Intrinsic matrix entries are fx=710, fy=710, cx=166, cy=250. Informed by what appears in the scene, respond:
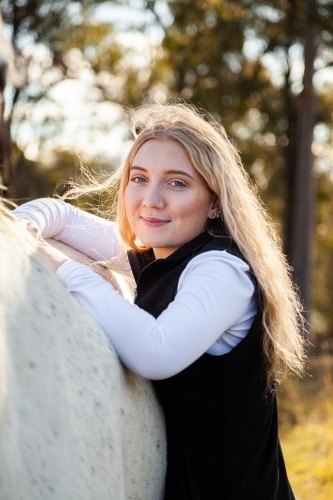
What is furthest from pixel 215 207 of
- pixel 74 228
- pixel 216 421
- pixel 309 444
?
pixel 309 444

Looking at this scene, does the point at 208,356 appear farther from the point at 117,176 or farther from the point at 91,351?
the point at 117,176

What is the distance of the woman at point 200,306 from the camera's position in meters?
1.64

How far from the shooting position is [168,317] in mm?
1624

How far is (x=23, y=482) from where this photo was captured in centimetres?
122

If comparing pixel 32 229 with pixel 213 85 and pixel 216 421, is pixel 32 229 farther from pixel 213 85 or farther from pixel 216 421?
pixel 213 85

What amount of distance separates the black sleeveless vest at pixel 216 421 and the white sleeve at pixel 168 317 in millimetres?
131

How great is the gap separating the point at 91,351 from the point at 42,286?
0.18m

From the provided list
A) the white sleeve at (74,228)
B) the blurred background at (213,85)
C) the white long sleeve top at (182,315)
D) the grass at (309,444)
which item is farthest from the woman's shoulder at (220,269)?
the blurred background at (213,85)

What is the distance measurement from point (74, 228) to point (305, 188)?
14.6 m

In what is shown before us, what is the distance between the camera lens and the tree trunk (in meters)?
15.9

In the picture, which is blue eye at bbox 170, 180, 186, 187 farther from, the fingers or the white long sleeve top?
the fingers

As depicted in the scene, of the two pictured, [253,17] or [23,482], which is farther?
[253,17]

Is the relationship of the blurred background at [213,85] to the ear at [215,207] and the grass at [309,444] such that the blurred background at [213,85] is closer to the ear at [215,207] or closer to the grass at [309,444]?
the grass at [309,444]

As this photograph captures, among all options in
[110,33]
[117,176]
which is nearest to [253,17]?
[110,33]
